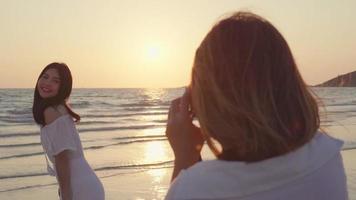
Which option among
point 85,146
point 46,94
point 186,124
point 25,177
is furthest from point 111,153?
point 186,124

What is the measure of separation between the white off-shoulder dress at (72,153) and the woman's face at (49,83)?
206mm

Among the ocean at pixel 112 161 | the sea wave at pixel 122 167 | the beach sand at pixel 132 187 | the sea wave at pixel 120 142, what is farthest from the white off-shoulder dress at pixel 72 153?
the sea wave at pixel 120 142

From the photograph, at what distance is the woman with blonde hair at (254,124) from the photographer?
138cm

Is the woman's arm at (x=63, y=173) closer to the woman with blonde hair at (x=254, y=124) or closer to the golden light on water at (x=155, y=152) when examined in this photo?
the woman with blonde hair at (x=254, y=124)

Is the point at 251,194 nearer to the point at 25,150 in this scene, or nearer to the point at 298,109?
the point at 298,109

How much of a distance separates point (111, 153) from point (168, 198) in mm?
13269

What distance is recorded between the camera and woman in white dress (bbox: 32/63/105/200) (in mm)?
4031

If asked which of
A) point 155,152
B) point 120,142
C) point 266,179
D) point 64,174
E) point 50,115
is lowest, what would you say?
point 120,142

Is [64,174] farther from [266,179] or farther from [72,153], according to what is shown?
[266,179]

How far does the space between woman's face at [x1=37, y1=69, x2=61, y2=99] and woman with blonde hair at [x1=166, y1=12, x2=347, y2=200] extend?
2834 millimetres

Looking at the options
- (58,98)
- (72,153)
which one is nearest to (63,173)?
(72,153)

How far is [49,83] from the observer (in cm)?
424

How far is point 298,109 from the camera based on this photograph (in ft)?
4.84

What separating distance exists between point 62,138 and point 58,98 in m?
0.34
